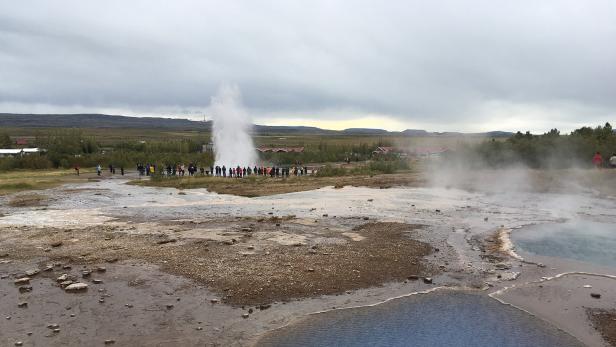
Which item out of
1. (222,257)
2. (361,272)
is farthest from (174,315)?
(361,272)

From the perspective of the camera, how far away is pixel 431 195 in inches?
1197

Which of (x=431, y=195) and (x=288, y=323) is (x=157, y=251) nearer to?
(x=288, y=323)

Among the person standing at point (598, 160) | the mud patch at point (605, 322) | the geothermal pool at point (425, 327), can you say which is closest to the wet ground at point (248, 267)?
the mud patch at point (605, 322)

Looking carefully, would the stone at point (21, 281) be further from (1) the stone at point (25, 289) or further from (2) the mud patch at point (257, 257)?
(2) the mud patch at point (257, 257)

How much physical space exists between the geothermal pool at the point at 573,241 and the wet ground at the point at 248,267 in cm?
62

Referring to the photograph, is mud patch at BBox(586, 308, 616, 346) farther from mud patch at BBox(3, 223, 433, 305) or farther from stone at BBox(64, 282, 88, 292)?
stone at BBox(64, 282, 88, 292)

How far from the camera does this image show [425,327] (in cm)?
949

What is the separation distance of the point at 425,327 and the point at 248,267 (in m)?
5.08

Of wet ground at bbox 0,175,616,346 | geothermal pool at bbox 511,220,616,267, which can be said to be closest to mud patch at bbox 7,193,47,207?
wet ground at bbox 0,175,616,346

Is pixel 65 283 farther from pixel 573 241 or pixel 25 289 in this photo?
pixel 573 241

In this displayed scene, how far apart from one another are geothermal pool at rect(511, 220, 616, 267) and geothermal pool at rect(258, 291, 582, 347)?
5.67 m

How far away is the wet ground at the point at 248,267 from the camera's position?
9602mm

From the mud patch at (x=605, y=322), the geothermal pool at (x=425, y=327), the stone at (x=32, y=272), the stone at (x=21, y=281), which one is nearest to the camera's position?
the geothermal pool at (x=425, y=327)

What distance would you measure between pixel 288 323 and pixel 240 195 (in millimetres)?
21602
